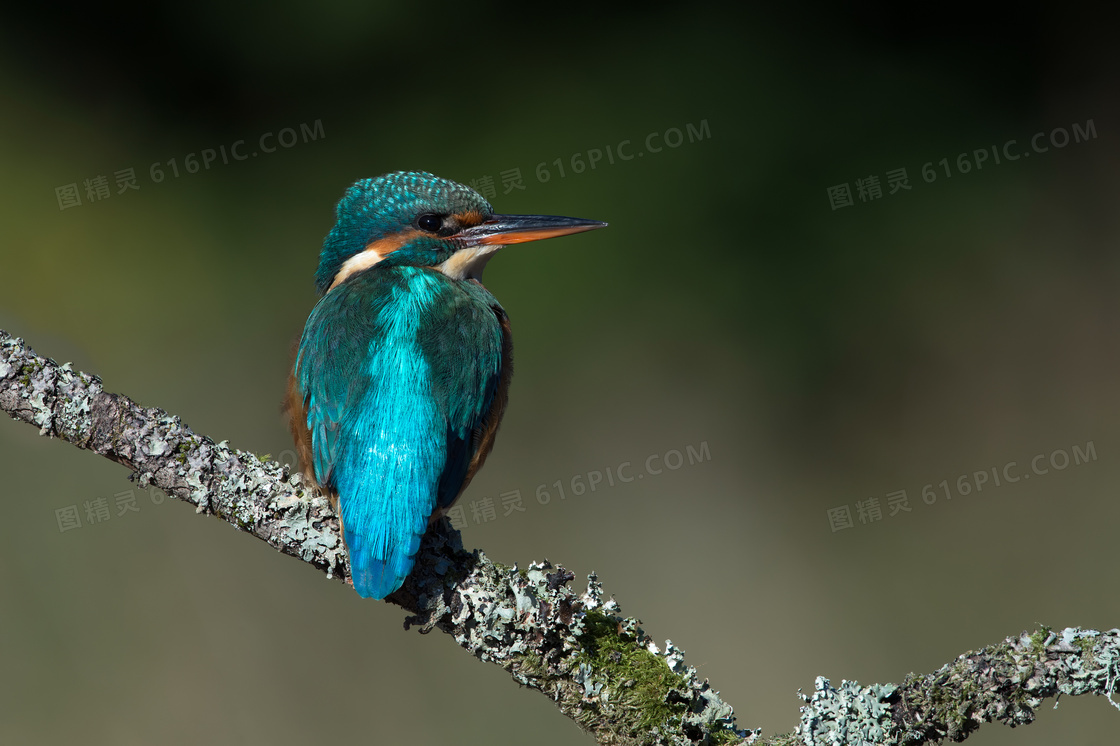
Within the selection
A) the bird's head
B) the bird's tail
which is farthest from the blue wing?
the bird's head

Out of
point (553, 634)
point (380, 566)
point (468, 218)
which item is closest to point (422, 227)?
point (468, 218)

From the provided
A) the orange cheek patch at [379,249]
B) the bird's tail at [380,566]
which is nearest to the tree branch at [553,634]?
the bird's tail at [380,566]

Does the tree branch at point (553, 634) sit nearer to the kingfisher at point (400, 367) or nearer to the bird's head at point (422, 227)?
the kingfisher at point (400, 367)

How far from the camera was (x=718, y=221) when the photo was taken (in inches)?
142

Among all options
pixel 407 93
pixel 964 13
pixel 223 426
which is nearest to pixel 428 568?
pixel 223 426

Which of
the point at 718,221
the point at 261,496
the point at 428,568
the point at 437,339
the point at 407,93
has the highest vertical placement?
the point at 407,93

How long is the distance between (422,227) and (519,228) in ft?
0.77

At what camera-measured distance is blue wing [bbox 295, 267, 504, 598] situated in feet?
4.85

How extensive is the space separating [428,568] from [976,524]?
2464 millimetres

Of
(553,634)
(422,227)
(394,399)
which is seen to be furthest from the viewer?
(422,227)

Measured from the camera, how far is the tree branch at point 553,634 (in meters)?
1.22

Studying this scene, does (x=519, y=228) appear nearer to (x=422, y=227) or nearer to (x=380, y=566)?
Result: (x=422, y=227)

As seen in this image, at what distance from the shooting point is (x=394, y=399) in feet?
5.38

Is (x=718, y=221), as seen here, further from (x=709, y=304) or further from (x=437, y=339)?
(x=437, y=339)
